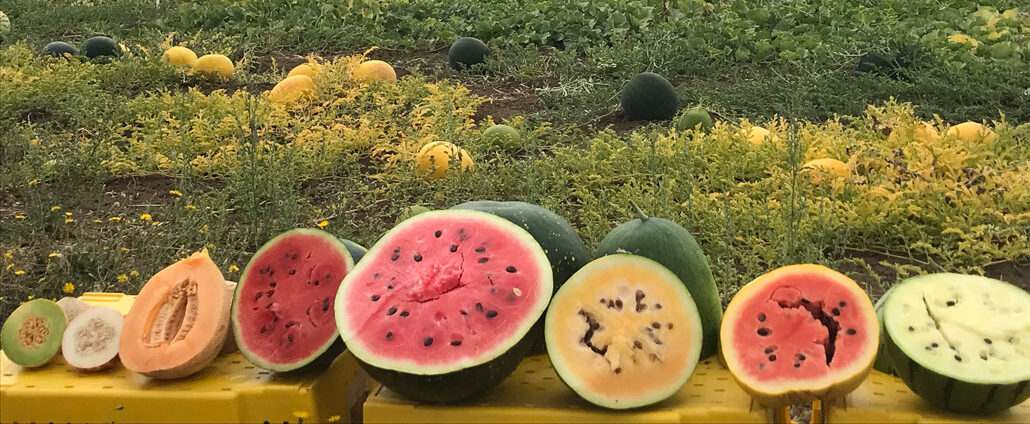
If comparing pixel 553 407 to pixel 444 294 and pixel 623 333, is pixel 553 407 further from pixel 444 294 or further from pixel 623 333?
pixel 444 294

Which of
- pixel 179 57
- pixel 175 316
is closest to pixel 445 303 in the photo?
pixel 175 316

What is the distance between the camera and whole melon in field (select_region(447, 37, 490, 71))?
353 inches

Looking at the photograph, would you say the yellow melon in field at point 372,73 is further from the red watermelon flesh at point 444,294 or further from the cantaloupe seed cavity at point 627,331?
the cantaloupe seed cavity at point 627,331

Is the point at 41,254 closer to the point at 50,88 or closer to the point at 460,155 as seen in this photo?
the point at 460,155

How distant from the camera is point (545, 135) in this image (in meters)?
6.68

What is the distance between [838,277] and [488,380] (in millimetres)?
834

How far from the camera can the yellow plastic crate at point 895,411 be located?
86.7 inches

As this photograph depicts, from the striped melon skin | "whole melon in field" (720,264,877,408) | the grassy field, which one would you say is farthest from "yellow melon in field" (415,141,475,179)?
the striped melon skin

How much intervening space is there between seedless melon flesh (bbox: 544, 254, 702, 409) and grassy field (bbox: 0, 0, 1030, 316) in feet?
4.23

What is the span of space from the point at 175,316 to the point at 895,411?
1.75 metres

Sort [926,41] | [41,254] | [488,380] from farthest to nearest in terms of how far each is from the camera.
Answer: [926,41] < [41,254] < [488,380]

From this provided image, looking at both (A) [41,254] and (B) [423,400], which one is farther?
(A) [41,254]

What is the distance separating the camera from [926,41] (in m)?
8.05

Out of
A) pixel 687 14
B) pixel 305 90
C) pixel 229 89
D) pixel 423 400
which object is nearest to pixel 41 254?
pixel 423 400
